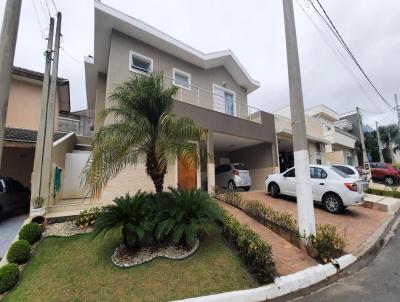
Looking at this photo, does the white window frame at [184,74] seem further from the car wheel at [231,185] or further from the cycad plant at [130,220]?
the cycad plant at [130,220]

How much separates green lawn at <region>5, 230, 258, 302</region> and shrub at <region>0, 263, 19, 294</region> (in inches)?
5.8

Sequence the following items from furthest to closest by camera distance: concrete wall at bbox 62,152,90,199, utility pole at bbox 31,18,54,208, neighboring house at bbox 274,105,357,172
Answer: neighboring house at bbox 274,105,357,172 → concrete wall at bbox 62,152,90,199 → utility pole at bbox 31,18,54,208

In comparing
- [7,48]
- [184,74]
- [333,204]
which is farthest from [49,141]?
[333,204]

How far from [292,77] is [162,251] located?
591 centimetres

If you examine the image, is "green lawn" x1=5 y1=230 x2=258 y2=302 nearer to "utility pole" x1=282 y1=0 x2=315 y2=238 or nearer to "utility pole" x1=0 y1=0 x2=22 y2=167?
"utility pole" x1=282 y1=0 x2=315 y2=238

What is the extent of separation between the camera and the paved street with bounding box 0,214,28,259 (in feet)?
21.5

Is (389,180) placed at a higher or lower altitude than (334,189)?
higher

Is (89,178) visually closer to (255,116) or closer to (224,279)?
(224,279)

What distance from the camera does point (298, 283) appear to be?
4.17 meters

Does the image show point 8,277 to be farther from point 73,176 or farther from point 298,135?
point 73,176

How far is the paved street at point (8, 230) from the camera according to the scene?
656 centimetres

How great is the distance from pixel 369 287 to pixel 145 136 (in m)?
6.15

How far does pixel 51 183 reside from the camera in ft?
29.0

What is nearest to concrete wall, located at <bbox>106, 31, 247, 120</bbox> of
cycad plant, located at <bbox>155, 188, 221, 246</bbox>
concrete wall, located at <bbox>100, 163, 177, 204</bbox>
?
concrete wall, located at <bbox>100, 163, 177, 204</bbox>
